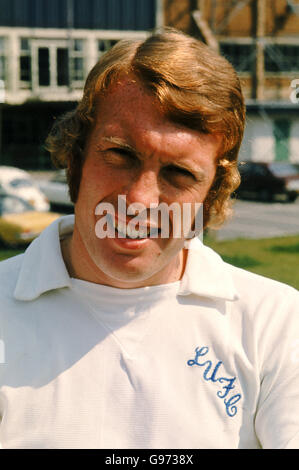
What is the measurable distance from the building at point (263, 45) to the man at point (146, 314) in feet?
68.2

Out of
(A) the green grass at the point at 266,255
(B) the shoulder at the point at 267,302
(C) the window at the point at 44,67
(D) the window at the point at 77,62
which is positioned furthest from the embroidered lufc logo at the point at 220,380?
(C) the window at the point at 44,67

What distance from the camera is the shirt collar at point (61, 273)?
61.1 inches

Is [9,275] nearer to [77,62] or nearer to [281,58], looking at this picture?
[77,62]

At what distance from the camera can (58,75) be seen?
2230 cm

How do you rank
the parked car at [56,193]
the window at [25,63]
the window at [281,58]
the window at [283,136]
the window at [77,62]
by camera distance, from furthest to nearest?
the window at [281,58]
the window at [283,136]
the window at [77,62]
the window at [25,63]
the parked car at [56,193]

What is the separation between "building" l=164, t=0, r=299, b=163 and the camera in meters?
22.3

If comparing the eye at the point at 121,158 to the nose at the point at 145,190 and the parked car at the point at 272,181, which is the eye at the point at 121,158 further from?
the parked car at the point at 272,181

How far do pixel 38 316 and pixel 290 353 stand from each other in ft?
2.02

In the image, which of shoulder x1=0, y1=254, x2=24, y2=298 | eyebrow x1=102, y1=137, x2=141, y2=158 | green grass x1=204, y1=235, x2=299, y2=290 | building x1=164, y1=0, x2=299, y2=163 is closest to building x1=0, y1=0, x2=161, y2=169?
building x1=164, y1=0, x2=299, y2=163

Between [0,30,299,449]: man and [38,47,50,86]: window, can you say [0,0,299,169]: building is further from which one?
[0,30,299,449]: man

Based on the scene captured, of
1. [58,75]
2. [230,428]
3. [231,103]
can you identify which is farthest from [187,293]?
[58,75]

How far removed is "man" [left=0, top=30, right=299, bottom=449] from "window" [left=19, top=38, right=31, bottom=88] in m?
21.3

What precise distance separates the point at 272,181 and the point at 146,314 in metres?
15.6

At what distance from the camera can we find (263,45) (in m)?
23.5
